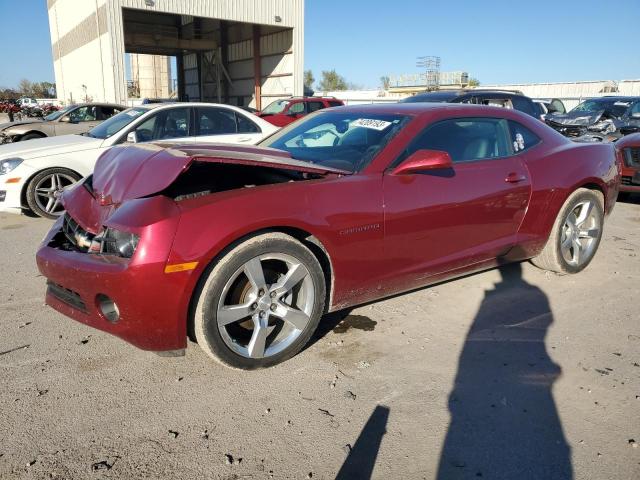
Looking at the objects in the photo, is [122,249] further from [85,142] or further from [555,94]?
[555,94]

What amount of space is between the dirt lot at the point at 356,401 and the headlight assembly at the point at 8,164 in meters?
2.82

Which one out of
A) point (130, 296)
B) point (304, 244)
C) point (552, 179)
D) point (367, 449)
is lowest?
point (367, 449)

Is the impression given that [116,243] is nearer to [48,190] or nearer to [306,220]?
[306,220]

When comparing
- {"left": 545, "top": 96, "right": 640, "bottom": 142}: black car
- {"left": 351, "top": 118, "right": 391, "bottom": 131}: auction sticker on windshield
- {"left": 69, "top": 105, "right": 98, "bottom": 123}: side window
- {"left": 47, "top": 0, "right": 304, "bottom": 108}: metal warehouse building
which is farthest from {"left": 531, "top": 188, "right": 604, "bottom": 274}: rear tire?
{"left": 47, "top": 0, "right": 304, "bottom": 108}: metal warehouse building

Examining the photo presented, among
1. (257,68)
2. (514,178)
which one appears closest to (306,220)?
(514,178)

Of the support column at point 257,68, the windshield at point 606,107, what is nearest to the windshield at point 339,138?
the windshield at point 606,107

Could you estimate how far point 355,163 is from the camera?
326 cm

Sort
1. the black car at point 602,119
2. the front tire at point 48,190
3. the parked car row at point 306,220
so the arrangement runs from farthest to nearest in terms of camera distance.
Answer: the black car at point 602,119 → the front tire at point 48,190 → the parked car row at point 306,220

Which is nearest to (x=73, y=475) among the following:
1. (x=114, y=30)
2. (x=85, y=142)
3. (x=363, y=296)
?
(x=363, y=296)

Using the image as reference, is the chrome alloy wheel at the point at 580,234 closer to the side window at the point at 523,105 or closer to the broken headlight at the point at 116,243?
the broken headlight at the point at 116,243

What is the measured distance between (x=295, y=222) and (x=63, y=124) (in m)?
10.3

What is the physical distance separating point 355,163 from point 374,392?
143cm

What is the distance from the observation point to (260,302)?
2781 mm

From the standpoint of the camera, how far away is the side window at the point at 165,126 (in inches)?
266
